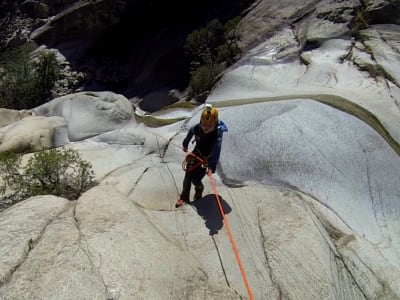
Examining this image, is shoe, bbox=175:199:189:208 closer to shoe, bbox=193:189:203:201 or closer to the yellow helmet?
shoe, bbox=193:189:203:201

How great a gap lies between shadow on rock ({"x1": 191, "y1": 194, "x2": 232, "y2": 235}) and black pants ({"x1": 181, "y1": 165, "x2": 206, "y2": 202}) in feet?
0.71

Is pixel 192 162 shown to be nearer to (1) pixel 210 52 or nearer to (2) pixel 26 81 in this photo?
(1) pixel 210 52

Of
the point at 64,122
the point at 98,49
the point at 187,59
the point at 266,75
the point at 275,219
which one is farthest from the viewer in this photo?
the point at 98,49

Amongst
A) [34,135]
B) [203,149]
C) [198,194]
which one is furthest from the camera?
[34,135]

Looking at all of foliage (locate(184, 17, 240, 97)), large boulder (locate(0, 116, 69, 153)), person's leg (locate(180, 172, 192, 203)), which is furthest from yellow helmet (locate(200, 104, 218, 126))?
foliage (locate(184, 17, 240, 97))

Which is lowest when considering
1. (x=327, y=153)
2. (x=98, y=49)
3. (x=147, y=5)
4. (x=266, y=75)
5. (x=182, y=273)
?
(x=98, y=49)

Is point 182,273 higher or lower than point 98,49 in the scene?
higher

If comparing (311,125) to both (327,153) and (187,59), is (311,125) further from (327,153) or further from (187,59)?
(187,59)

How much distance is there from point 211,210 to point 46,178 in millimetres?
3688

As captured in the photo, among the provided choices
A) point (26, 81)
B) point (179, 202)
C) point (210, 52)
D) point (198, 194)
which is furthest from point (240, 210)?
point (26, 81)

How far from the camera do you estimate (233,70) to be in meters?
17.2

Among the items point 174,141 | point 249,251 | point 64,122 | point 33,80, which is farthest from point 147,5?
point 249,251

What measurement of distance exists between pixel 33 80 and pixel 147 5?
12288 millimetres

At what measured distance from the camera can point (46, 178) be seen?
964cm
